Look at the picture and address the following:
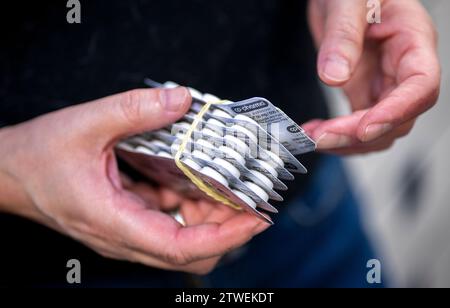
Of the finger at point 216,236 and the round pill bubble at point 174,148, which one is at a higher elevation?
the round pill bubble at point 174,148

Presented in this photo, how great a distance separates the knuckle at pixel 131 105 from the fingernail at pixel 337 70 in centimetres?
23

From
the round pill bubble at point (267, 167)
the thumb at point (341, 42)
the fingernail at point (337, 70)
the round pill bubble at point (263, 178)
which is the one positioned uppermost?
the thumb at point (341, 42)

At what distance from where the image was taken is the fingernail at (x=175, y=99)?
562 millimetres

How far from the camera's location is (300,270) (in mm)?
969

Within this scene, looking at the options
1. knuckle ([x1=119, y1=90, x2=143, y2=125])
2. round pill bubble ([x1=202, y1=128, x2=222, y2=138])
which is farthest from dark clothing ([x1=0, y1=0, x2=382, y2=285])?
round pill bubble ([x1=202, y1=128, x2=222, y2=138])

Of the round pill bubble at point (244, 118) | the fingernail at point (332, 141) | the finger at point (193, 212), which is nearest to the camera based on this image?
the round pill bubble at point (244, 118)

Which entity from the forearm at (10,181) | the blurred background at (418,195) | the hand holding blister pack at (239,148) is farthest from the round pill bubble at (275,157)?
the blurred background at (418,195)

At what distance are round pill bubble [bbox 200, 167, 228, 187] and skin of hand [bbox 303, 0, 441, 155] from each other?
0.16 m

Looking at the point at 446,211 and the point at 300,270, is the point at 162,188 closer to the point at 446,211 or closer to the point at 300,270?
the point at 300,270

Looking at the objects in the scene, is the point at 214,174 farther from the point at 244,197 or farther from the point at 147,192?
the point at 147,192

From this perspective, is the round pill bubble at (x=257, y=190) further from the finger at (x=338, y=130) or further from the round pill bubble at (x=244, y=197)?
the finger at (x=338, y=130)

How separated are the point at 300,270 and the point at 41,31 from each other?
2.12 feet

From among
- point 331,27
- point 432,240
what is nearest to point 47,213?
point 331,27

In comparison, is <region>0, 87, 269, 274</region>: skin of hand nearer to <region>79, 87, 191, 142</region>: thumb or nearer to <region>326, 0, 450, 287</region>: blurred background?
<region>79, 87, 191, 142</region>: thumb
